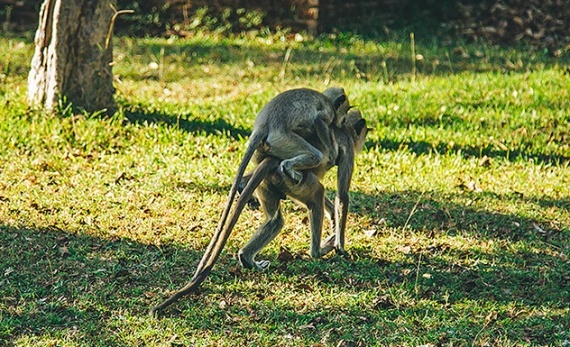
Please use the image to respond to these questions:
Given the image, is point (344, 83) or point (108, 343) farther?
point (344, 83)

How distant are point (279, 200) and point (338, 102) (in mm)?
866

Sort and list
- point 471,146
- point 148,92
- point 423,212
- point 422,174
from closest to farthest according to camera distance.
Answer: point 423,212, point 422,174, point 471,146, point 148,92

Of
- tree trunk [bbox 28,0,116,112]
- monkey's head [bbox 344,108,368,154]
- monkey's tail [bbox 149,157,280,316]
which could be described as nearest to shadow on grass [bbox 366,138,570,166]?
monkey's head [bbox 344,108,368,154]

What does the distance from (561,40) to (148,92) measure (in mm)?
6855

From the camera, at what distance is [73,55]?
917 cm

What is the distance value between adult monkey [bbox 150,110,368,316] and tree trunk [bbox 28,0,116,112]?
367 centimetres

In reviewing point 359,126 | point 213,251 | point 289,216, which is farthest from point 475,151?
point 213,251

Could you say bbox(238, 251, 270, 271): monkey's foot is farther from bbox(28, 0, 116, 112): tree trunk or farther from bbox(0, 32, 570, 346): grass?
bbox(28, 0, 116, 112): tree trunk

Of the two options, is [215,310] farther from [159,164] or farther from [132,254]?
[159,164]

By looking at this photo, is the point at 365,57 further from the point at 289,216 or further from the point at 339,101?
the point at 339,101

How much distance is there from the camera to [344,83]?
11.5 meters

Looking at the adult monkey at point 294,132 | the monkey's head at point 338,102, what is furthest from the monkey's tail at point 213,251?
the monkey's head at point 338,102

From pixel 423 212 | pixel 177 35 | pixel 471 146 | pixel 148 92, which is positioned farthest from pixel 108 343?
pixel 177 35

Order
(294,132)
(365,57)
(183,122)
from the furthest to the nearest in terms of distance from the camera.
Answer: (365,57), (183,122), (294,132)
